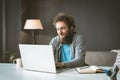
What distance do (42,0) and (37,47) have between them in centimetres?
351

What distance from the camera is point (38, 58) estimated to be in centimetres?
197

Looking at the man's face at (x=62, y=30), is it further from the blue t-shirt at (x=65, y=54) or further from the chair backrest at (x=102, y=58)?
the chair backrest at (x=102, y=58)

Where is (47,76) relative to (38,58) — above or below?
below

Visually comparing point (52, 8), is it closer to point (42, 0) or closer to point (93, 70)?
point (42, 0)

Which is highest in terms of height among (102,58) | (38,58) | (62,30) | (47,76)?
(62,30)

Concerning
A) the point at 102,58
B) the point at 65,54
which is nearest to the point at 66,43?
the point at 65,54

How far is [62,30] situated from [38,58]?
0.63 meters

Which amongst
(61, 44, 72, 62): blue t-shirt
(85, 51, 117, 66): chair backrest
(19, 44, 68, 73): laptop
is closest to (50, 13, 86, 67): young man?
(61, 44, 72, 62): blue t-shirt

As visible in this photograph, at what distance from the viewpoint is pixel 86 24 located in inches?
204

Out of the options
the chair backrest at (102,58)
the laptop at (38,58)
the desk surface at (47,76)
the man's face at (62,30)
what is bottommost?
the chair backrest at (102,58)

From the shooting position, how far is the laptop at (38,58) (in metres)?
1.89

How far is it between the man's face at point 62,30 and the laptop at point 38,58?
49 cm

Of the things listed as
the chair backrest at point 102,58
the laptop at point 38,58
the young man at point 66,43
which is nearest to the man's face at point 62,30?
the young man at point 66,43

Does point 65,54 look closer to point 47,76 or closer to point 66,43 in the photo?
point 66,43
